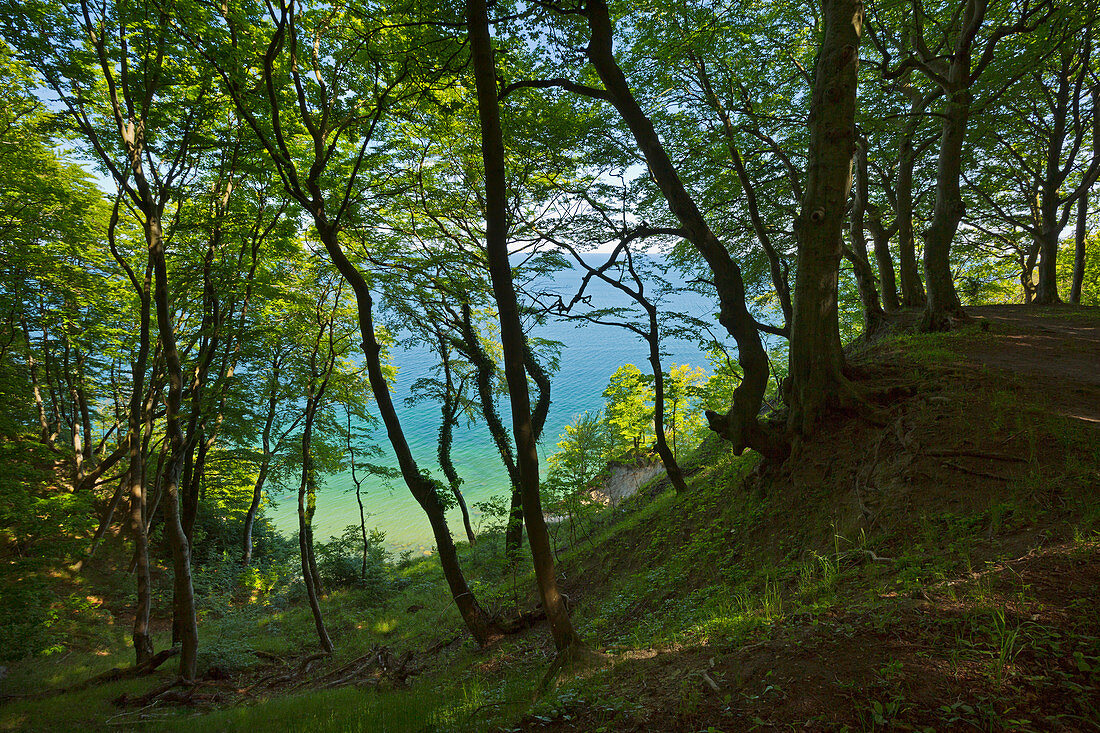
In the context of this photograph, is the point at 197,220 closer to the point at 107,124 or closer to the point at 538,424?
the point at 107,124

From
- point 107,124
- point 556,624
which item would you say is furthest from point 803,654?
point 107,124

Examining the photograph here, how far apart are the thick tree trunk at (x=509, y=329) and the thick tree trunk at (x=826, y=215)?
3.36m

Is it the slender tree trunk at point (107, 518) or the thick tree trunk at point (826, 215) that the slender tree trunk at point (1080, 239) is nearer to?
the thick tree trunk at point (826, 215)

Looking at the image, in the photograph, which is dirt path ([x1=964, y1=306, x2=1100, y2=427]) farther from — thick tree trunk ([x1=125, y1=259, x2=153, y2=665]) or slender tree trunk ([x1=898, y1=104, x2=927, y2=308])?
thick tree trunk ([x1=125, y1=259, x2=153, y2=665])

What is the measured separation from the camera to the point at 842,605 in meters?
3.24

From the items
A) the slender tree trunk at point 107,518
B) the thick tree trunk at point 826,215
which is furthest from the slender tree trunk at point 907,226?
the slender tree trunk at point 107,518

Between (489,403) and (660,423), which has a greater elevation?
(489,403)

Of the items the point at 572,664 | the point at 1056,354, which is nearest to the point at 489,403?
the point at 572,664

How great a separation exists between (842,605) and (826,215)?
3975 millimetres

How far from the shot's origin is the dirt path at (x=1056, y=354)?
4.89m

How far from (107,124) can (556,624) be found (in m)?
10.6

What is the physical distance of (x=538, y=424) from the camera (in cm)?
1284

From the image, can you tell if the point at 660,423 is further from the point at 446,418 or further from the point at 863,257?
the point at 446,418

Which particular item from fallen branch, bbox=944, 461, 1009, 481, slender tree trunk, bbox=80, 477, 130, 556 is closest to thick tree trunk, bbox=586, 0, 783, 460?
fallen branch, bbox=944, 461, 1009, 481
